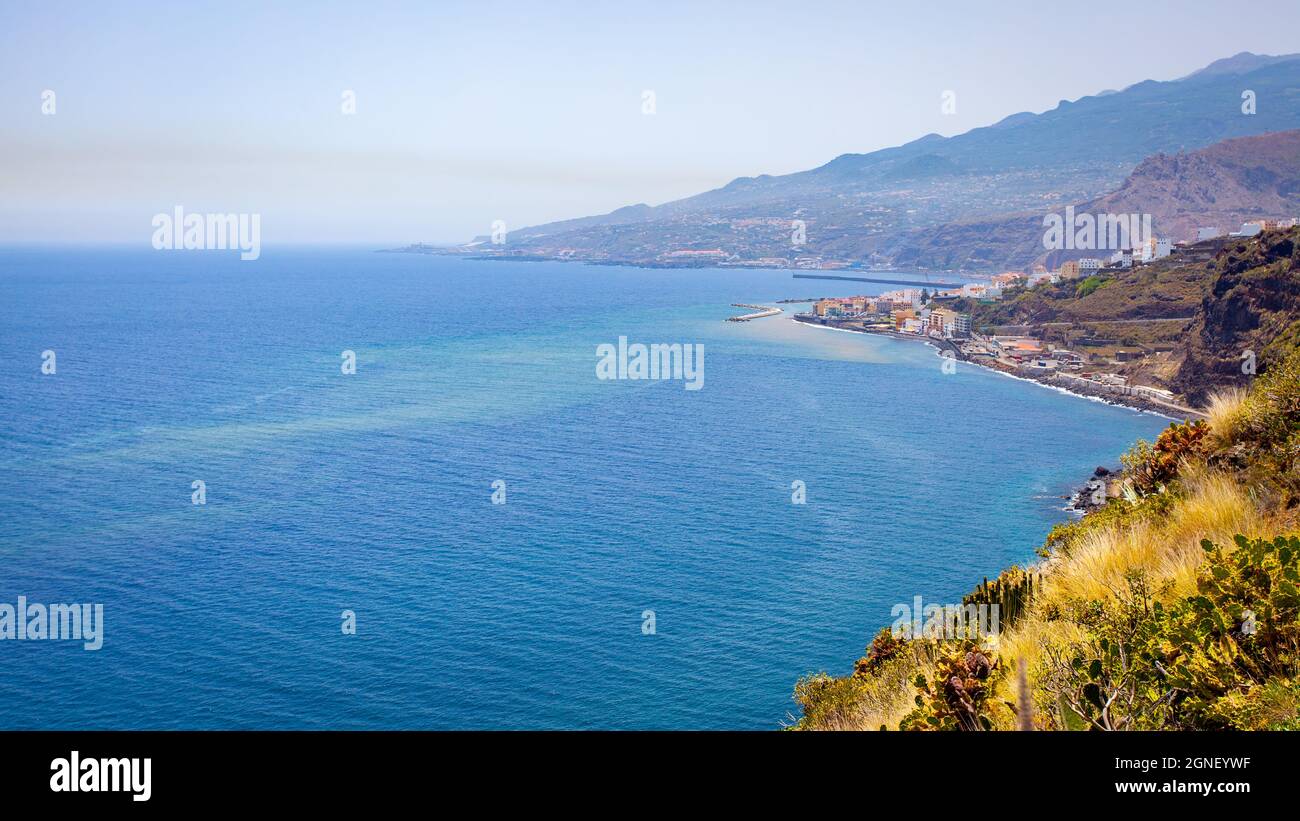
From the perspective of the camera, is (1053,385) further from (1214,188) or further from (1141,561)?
(1214,188)

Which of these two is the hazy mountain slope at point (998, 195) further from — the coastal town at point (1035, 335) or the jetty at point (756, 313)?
the coastal town at point (1035, 335)

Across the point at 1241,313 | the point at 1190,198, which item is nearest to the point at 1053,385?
the point at 1241,313

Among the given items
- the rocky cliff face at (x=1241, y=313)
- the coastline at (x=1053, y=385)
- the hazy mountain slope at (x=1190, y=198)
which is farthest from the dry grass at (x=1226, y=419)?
the hazy mountain slope at (x=1190, y=198)

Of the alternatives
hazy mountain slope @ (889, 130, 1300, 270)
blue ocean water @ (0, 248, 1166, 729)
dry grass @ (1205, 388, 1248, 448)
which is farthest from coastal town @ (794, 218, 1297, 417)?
dry grass @ (1205, 388, 1248, 448)

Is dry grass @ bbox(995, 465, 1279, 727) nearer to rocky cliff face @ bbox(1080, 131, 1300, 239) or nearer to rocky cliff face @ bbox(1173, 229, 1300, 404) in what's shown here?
rocky cliff face @ bbox(1173, 229, 1300, 404)

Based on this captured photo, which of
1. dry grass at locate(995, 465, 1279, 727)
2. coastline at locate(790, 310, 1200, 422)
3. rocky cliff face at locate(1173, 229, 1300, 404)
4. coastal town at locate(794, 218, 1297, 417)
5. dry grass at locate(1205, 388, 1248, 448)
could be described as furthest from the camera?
coastal town at locate(794, 218, 1297, 417)
